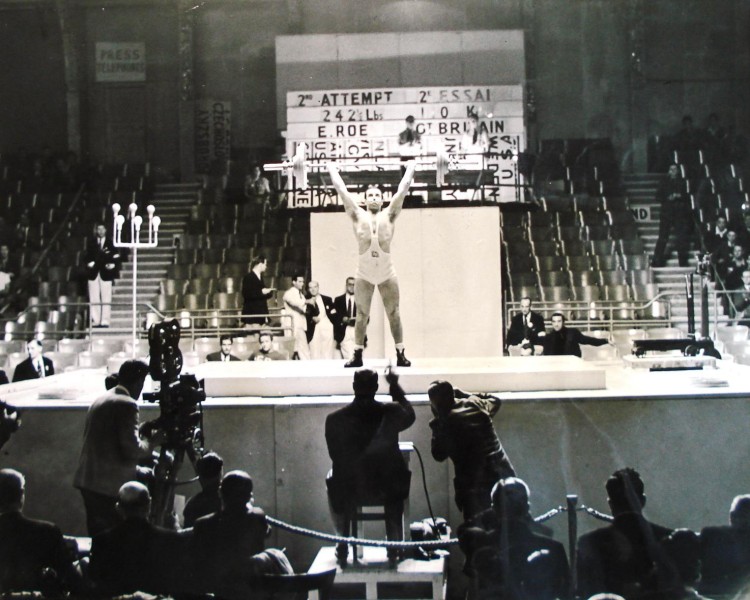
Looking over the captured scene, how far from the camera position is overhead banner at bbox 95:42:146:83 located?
1141 cm

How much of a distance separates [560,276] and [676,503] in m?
5.62

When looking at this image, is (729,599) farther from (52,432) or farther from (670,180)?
(670,180)

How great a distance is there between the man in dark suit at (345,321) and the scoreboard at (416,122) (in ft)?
9.17

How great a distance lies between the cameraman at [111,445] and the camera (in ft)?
17.1

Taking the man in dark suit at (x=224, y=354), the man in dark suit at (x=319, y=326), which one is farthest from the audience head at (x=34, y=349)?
the man in dark suit at (x=319, y=326)

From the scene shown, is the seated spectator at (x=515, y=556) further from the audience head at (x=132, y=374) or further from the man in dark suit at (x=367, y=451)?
the audience head at (x=132, y=374)

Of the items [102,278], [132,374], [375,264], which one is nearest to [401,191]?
[375,264]

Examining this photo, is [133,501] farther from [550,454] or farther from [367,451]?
[550,454]

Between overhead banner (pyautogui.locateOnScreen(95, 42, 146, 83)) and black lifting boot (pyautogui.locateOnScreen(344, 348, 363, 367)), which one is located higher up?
overhead banner (pyautogui.locateOnScreen(95, 42, 146, 83))

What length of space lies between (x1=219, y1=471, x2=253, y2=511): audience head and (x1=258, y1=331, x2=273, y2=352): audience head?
4425 mm

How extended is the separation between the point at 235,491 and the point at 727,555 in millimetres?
2590

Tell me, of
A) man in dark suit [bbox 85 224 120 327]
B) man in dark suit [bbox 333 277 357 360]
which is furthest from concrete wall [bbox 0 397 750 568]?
man in dark suit [bbox 333 277 357 360]

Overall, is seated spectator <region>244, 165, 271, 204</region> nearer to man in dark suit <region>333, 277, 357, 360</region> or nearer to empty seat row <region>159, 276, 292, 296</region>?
empty seat row <region>159, 276, 292, 296</region>

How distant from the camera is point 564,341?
28.9ft
